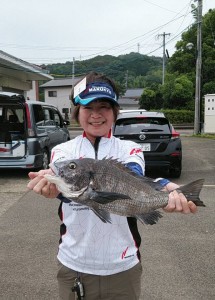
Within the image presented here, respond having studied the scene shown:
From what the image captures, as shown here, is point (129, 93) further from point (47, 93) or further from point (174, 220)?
point (174, 220)

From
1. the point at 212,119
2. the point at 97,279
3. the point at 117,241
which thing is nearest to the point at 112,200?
the point at 117,241

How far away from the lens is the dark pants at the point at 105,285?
1.83 meters

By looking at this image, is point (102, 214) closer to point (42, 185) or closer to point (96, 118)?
point (42, 185)

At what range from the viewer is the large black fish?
5.08 ft

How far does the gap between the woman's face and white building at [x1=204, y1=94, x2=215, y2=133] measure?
2078 centimetres

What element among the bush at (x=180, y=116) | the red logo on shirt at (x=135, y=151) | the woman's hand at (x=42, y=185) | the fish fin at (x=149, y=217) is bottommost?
→ the bush at (x=180, y=116)

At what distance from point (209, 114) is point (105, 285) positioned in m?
21.3

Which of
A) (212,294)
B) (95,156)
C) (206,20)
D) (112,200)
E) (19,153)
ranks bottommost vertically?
(212,294)

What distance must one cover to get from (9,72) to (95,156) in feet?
63.8

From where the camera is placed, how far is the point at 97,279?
6.01ft

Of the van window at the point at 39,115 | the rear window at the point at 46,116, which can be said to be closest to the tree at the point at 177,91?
the rear window at the point at 46,116

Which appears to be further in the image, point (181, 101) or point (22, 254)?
point (181, 101)

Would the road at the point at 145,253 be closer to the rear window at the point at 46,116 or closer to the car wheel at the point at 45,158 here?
the car wheel at the point at 45,158

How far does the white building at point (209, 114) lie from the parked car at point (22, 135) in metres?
14.6
